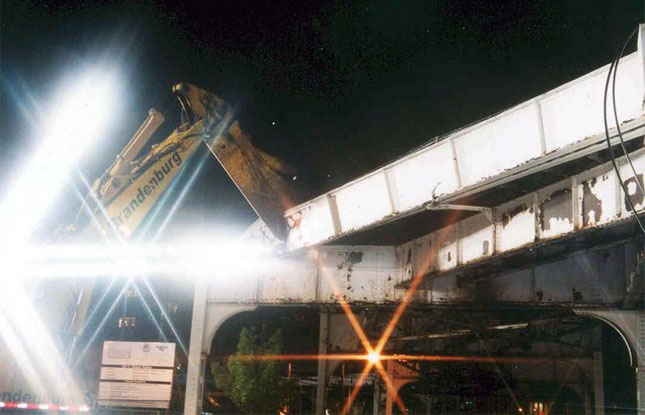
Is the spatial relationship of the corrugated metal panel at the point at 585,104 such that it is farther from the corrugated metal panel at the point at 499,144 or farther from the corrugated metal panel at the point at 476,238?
the corrugated metal panel at the point at 476,238

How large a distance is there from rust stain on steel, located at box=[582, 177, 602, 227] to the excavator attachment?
234 inches

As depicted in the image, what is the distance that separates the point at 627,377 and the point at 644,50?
468 inches

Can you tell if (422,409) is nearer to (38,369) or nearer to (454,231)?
(454,231)

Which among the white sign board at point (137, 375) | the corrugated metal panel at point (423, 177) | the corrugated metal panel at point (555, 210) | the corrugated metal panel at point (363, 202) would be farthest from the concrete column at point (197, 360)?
the corrugated metal panel at point (555, 210)

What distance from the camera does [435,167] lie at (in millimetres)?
8938

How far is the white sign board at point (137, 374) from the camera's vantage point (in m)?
13.1

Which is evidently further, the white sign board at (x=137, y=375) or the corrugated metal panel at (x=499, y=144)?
the white sign board at (x=137, y=375)

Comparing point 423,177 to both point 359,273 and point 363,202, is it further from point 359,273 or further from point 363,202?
point 359,273

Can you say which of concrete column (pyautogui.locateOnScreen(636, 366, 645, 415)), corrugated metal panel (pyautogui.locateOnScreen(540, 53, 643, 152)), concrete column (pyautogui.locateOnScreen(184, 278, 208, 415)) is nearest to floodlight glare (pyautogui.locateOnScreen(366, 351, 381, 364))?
concrete column (pyautogui.locateOnScreen(184, 278, 208, 415))

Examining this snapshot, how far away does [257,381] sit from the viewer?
12969 mm

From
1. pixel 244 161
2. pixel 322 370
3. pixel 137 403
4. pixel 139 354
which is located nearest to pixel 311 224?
pixel 244 161

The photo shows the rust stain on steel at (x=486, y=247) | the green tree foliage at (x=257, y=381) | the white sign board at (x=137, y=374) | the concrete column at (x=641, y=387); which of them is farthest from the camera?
the white sign board at (x=137, y=374)

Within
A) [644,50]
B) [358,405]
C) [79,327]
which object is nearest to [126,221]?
[79,327]

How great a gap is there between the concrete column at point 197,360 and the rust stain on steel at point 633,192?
8.97 metres
